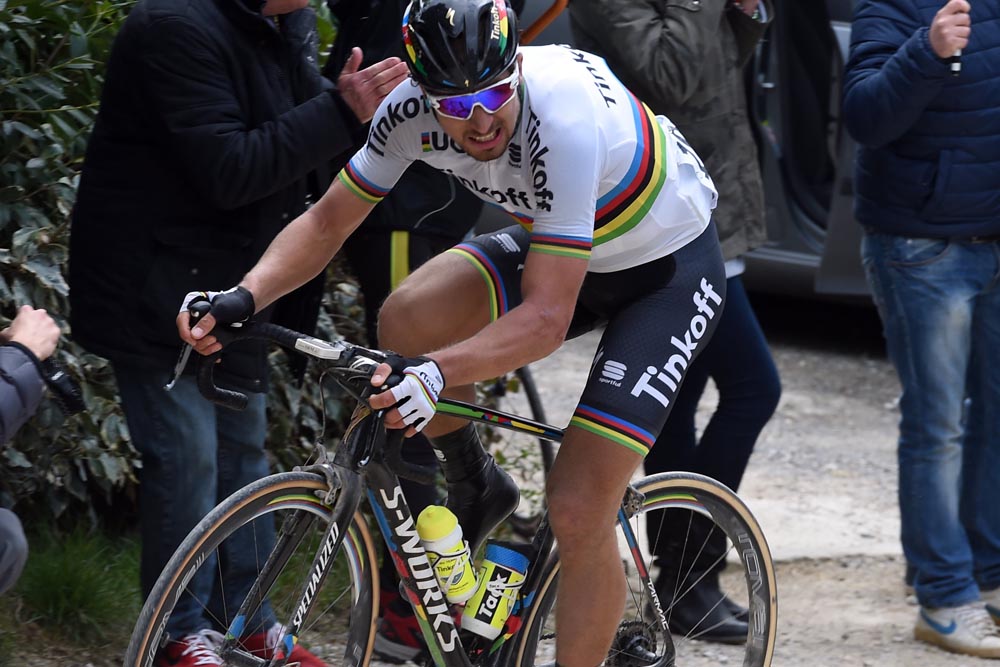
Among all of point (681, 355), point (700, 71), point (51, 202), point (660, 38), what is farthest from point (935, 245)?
point (51, 202)

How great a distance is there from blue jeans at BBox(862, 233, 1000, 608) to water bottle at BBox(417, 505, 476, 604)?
6.03 ft

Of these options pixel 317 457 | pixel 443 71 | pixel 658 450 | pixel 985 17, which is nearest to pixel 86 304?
pixel 317 457

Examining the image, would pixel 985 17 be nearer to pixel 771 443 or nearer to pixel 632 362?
pixel 632 362

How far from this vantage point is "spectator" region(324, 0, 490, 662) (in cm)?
402

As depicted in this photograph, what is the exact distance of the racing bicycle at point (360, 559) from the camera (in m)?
Result: 2.99

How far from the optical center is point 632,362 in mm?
3352

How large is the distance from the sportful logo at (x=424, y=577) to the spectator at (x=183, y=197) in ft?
1.14

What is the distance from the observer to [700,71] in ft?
13.9

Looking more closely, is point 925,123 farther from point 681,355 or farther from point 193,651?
point 193,651

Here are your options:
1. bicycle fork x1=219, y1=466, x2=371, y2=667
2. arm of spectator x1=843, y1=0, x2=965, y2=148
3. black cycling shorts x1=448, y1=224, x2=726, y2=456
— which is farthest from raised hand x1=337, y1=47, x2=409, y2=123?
arm of spectator x1=843, y1=0, x2=965, y2=148

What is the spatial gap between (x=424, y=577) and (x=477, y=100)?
1.09 metres

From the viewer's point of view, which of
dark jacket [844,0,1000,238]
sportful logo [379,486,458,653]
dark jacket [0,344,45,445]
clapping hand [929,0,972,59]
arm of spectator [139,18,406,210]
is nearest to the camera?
dark jacket [0,344,45,445]

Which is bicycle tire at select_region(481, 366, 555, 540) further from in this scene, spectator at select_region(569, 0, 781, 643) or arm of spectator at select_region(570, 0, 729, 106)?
arm of spectator at select_region(570, 0, 729, 106)

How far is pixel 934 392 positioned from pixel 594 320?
1413 mm
